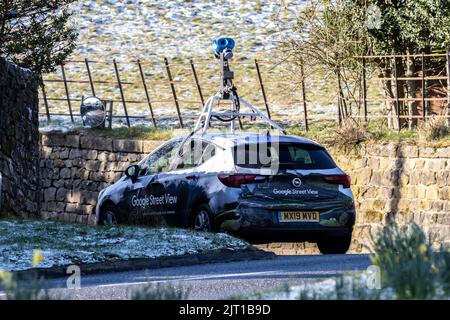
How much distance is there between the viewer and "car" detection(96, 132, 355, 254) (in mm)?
15422

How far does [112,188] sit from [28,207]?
1558 millimetres

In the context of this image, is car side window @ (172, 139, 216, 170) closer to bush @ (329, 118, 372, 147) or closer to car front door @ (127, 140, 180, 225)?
car front door @ (127, 140, 180, 225)

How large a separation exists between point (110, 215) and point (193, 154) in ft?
6.64

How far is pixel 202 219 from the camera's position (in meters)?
16.0

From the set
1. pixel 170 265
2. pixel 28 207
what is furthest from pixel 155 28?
pixel 170 265

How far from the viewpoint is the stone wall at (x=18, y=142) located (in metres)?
18.1

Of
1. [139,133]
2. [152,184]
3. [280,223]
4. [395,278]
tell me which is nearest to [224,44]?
[139,133]

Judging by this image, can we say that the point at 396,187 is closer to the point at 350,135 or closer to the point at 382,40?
the point at 350,135

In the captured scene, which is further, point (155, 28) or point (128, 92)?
point (155, 28)

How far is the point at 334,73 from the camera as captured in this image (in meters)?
27.8

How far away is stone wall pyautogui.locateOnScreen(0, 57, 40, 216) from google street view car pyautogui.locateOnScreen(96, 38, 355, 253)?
2.51 m

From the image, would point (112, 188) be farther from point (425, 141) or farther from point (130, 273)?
point (425, 141)

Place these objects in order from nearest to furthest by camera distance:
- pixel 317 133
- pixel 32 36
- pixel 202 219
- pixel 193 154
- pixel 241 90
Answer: pixel 202 219
pixel 193 154
pixel 32 36
pixel 317 133
pixel 241 90

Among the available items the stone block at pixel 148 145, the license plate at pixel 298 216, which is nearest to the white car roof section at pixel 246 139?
the license plate at pixel 298 216
